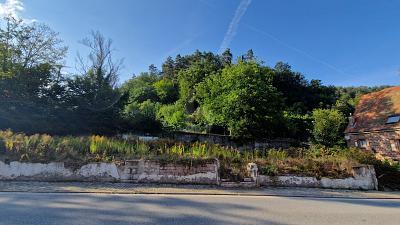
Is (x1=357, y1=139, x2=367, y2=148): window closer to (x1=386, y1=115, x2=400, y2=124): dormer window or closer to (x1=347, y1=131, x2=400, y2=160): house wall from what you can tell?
(x1=347, y1=131, x2=400, y2=160): house wall

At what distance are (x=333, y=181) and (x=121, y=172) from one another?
9.06 m

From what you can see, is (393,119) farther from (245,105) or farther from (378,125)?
(245,105)

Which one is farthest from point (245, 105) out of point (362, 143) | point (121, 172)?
point (121, 172)

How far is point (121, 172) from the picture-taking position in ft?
39.1

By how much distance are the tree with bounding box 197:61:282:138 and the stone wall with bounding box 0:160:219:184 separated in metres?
14.8

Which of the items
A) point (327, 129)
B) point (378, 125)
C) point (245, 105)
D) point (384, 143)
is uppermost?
point (245, 105)

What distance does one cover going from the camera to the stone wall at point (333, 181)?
42.4ft

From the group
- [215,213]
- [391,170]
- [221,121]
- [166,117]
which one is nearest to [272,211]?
[215,213]

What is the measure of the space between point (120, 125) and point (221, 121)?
937cm

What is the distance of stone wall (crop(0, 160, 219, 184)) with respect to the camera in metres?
11.4

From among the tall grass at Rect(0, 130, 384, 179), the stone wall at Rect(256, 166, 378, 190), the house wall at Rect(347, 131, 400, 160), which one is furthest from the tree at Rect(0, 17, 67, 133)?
the house wall at Rect(347, 131, 400, 160)

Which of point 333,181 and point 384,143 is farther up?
point 384,143

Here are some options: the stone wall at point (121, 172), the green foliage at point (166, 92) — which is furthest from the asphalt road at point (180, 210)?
the green foliage at point (166, 92)

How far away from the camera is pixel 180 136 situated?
26.5 meters
